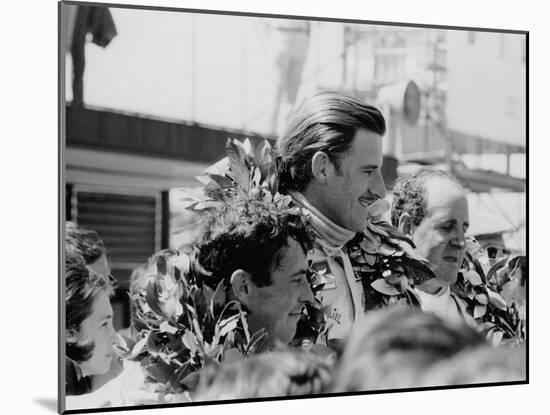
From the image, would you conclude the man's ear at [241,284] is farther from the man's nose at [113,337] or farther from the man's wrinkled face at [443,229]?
the man's wrinkled face at [443,229]

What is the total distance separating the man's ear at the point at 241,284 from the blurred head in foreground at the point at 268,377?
32 centimetres

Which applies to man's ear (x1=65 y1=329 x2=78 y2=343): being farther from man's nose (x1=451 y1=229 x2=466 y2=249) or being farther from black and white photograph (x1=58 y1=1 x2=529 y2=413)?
man's nose (x1=451 y1=229 x2=466 y2=249)

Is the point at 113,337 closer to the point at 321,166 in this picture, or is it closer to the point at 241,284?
the point at 241,284

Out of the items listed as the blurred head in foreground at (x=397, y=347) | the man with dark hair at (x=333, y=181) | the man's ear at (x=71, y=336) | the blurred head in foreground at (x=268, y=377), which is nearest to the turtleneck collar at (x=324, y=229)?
the man with dark hair at (x=333, y=181)

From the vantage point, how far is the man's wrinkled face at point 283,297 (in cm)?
561

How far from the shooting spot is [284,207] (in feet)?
18.6

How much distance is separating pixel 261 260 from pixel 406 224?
90 centimetres

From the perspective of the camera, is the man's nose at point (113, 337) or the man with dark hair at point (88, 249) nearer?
the man with dark hair at point (88, 249)

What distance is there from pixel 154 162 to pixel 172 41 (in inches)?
24.0

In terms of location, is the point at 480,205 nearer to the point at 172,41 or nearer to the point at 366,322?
the point at 366,322

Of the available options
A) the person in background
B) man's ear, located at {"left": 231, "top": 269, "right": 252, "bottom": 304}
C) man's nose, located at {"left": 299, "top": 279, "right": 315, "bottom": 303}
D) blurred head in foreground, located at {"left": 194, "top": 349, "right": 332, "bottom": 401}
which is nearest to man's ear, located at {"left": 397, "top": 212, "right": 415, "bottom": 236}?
man's nose, located at {"left": 299, "top": 279, "right": 315, "bottom": 303}

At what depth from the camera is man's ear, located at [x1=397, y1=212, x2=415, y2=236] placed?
236 inches

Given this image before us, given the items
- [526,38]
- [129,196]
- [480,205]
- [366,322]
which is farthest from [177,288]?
[526,38]

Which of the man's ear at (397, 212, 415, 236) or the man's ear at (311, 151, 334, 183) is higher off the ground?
the man's ear at (311, 151, 334, 183)
